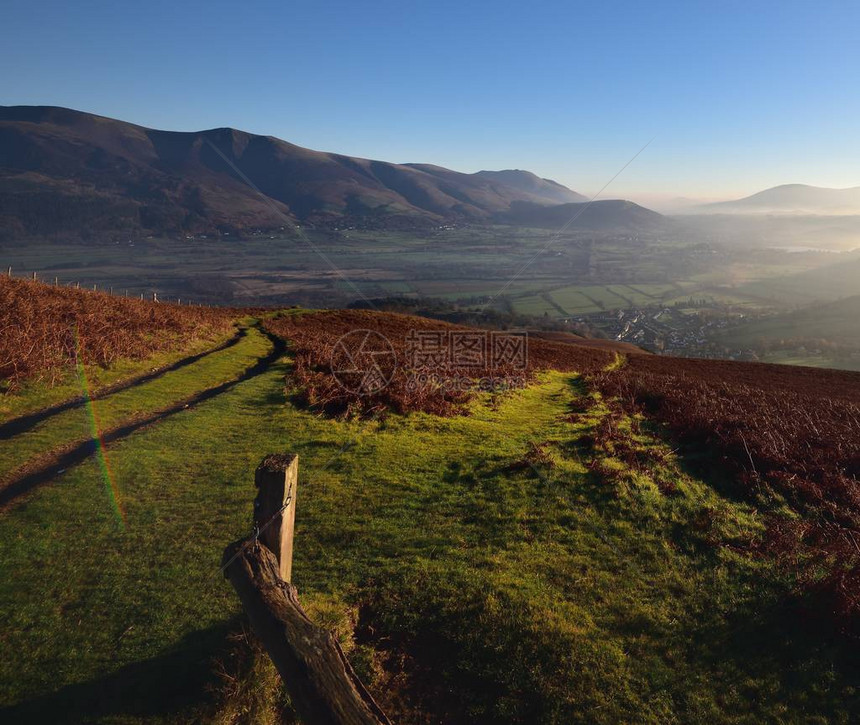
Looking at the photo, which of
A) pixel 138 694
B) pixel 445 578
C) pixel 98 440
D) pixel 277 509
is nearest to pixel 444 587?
pixel 445 578

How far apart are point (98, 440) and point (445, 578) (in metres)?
10.3

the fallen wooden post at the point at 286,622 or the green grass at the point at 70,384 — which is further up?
the fallen wooden post at the point at 286,622

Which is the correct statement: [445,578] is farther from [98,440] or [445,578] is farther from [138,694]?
[98,440]

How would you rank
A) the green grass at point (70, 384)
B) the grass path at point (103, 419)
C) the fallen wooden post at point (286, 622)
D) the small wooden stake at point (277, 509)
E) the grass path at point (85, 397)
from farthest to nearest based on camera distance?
1. the green grass at point (70, 384)
2. the grass path at point (85, 397)
3. the grass path at point (103, 419)
4. the small wooden stake at point (277, 509)
5. the fallen wooden post at point (286, 622)

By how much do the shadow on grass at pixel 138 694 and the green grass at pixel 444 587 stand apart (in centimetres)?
2

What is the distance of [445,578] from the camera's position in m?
7.26

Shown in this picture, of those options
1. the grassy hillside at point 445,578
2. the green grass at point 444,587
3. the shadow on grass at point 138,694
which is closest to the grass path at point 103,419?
the grassy hillside at point 445,578

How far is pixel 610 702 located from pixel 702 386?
18228mm

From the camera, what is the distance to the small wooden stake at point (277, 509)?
5.40 metres

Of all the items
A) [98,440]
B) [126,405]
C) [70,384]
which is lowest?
[98,440]

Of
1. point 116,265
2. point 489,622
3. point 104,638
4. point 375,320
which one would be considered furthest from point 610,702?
point 116,265

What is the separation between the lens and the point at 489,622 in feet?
20.8

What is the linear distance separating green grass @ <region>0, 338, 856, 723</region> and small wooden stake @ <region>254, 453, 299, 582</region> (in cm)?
137

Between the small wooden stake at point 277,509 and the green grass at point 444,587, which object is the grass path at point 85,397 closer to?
the green grass at point 444,587
